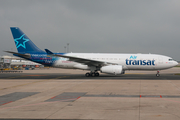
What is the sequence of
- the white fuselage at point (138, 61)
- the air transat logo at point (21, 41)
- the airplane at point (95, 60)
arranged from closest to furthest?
the airplane at point (95, 60), the white fuselage at point (138, 61), the air transat logo at point (21, 41)

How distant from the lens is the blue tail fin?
101ft

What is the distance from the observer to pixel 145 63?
28.6m

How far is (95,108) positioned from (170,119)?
3242 mm

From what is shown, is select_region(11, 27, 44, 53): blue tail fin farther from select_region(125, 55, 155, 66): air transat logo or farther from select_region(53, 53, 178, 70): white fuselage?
select_region(125, 55, 155, 66): air transat logo

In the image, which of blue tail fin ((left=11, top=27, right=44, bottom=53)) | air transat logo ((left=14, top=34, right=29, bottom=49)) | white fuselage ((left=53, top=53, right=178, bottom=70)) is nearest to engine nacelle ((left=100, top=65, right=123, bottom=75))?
white fuselage ((left=53, top=53, right=178, bottom=70))

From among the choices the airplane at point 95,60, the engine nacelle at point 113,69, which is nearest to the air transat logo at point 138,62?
the airplane at point 95,60

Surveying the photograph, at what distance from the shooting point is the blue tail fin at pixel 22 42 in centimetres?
3088

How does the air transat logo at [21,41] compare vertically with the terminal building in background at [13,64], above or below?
above

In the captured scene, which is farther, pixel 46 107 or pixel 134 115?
pixel 46 107

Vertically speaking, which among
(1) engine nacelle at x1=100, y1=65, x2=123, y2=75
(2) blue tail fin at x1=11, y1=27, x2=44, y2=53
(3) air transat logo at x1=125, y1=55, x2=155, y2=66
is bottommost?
(1) engine nacelle at x1=100, y1=65, x2=123, y2=75

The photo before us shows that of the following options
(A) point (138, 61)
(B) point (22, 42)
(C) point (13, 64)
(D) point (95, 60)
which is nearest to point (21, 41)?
(B) point (22, 42)

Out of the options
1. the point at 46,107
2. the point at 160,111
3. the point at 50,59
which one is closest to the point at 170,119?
the point at 160,111

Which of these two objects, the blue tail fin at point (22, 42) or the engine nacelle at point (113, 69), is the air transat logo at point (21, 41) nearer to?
the blue tail fin at point (22, 42)

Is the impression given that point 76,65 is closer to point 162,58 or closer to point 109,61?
point 109,61
